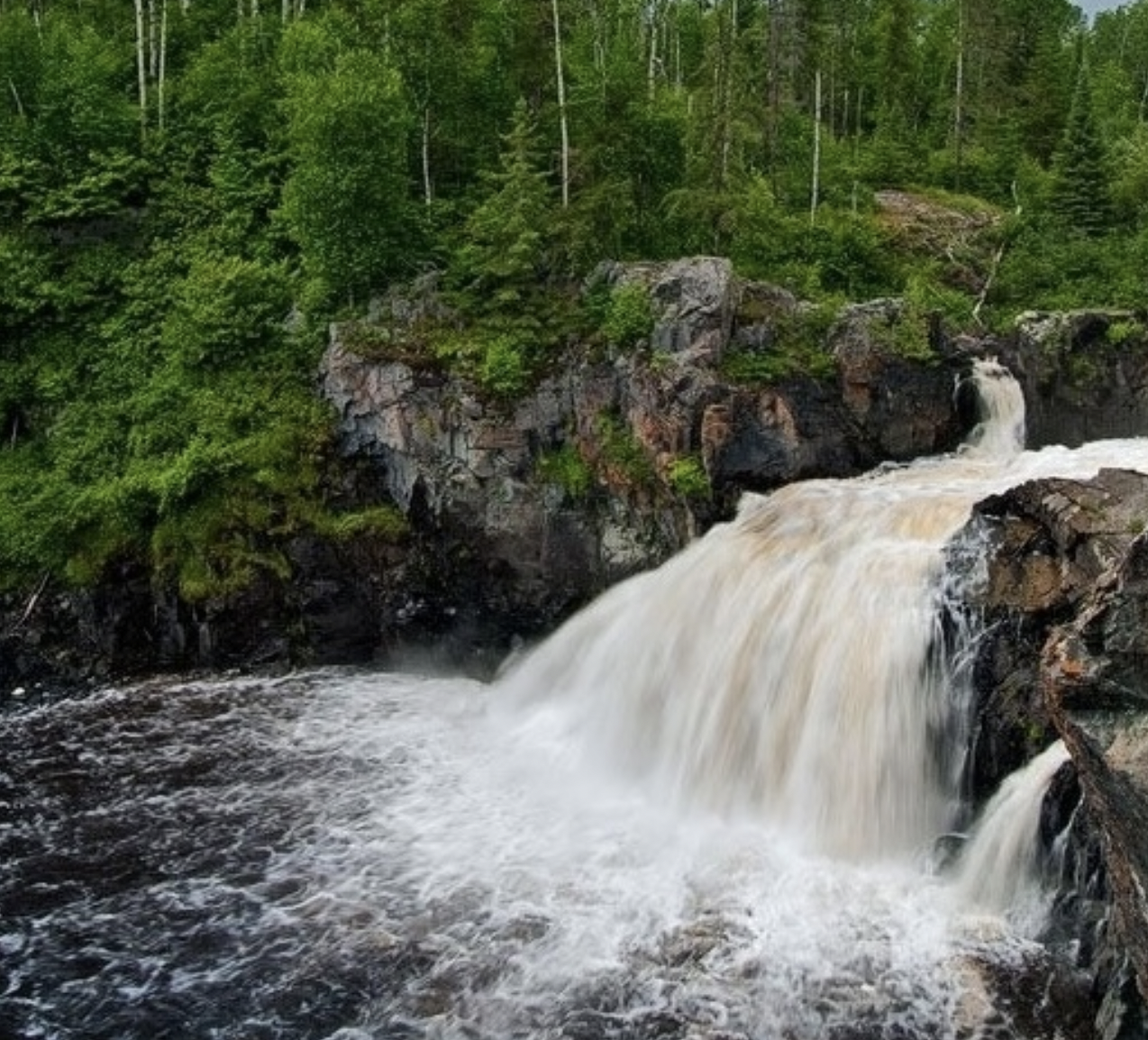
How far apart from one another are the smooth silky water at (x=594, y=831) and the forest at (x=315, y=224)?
16.2ft

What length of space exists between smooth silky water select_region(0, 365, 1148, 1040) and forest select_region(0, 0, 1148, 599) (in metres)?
4.94

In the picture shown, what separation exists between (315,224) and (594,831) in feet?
48.9

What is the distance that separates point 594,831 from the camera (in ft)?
47.2

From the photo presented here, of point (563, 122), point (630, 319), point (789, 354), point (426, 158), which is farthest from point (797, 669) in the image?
point (426, 158)

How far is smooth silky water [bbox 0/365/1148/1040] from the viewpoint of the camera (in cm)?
1088

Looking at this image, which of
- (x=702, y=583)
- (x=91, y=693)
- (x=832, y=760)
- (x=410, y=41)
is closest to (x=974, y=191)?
(x=410, y=41)

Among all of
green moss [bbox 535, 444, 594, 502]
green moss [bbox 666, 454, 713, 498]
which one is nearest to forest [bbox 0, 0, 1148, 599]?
green moss [bbox 535, 444, 594, 502]

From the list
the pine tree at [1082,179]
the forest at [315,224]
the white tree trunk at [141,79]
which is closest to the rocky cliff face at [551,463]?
the forest at [315,224]

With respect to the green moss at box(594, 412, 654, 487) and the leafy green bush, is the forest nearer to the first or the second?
the leafy green bush

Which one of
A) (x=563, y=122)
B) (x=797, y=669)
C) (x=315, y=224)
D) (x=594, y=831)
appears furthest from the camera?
(x=563, y=122)

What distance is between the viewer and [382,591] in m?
21.4

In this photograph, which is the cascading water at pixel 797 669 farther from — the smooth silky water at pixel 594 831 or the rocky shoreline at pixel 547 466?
the rocky shoreline at pixel 547 466

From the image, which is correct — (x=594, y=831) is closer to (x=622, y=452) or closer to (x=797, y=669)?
(x=797, y=669)

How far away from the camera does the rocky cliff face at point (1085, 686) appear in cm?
773
